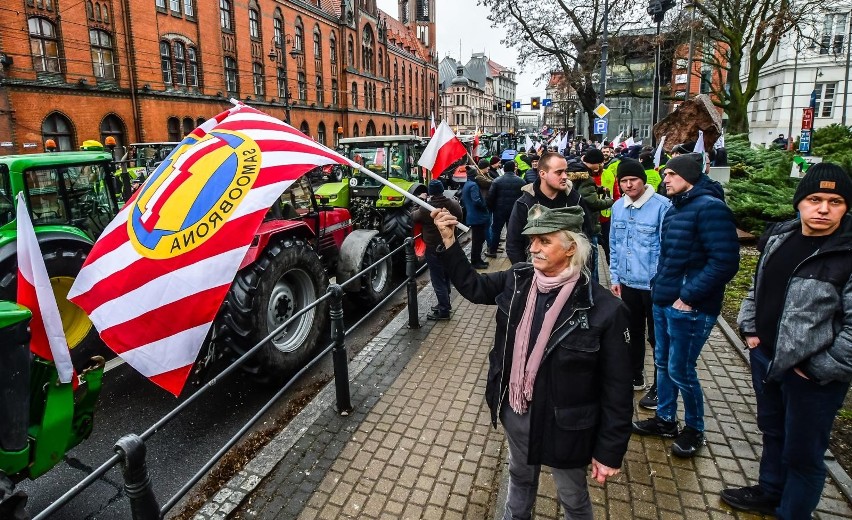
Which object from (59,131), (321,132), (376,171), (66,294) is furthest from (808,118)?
(321,132)

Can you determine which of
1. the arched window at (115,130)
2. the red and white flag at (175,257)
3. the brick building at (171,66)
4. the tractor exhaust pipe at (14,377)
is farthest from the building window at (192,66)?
the red and white flag at (175,257)

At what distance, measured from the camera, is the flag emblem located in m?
2.38

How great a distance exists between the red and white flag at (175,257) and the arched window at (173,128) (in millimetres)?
28578

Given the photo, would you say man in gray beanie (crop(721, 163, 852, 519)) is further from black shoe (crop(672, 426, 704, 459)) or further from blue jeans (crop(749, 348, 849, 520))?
black shoe (crop(672, 426, 704, 459))

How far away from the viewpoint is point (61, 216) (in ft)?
19.0

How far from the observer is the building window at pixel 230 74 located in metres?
31.4

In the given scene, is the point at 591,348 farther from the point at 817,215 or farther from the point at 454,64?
the point at 454,64

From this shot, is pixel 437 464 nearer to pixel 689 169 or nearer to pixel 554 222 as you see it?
pixel 554 222

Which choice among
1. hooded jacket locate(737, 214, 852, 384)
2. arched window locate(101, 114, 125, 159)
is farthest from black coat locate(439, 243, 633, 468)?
arched window locate(101, 114, 125, 159)

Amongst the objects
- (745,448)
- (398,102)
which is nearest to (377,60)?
(398,102)

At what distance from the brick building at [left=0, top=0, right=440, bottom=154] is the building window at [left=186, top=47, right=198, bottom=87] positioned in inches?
2.3

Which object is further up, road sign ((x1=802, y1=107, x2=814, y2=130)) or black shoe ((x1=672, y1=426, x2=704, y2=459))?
road sign ((x1=802, y1=107, x2=814, y2=130))

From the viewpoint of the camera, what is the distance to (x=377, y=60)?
52094 millimetres

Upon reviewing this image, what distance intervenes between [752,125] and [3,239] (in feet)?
135
